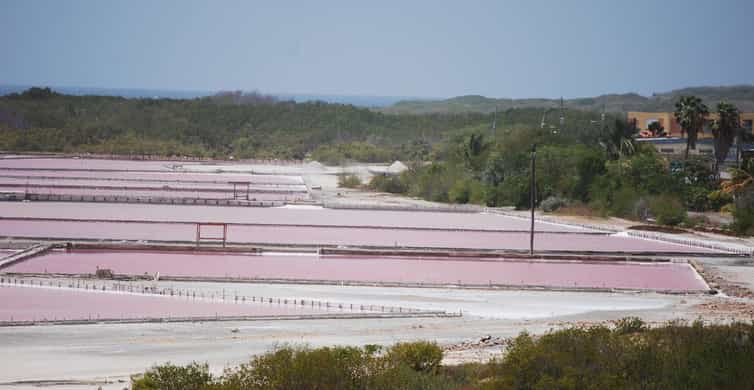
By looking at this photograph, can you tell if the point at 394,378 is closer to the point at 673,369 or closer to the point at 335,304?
the point at 673,369

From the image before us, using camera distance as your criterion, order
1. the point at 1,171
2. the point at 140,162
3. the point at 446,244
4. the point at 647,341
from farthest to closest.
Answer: the point at 140,162, the point at 1,171, the point at 446,244, the point at 647,341

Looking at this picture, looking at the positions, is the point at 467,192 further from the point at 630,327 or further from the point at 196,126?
the point at 196,126

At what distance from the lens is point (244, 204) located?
47.2m

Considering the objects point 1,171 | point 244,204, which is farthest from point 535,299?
point 1,171

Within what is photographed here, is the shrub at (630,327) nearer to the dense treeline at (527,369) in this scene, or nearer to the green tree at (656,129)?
the dense treeline at (527,369)

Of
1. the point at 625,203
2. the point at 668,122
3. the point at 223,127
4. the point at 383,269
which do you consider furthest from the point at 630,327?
the point at 223,127

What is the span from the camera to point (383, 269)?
3028cm

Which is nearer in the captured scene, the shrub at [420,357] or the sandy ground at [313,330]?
the shrub at [420,357]

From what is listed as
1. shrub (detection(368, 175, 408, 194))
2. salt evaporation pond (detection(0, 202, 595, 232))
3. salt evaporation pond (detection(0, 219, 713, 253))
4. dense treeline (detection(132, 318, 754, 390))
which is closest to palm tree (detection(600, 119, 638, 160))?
shrub (detection(368, 175, 408, 194))

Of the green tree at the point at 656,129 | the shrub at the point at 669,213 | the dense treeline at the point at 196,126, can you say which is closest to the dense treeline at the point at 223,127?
the dense treeline at the point at 196,126

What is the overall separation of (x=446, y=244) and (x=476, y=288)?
27.8 feet

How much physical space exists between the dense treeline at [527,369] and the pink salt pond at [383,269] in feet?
35.7

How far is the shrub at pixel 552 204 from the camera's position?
48.9 m

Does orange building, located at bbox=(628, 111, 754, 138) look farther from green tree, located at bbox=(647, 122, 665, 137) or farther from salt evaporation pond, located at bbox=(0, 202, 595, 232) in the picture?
salt evaporation pond, located at bbox=(0, 202, 595, 232)
